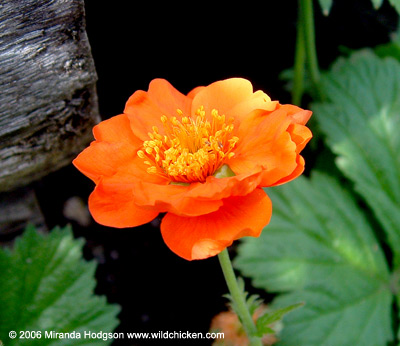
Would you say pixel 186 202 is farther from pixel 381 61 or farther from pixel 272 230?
pixel 381 61

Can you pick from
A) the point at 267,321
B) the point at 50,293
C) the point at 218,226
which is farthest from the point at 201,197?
the point at 50,293

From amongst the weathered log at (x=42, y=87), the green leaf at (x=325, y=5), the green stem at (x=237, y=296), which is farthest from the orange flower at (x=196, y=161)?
the green leaf at (x=325, y=5)

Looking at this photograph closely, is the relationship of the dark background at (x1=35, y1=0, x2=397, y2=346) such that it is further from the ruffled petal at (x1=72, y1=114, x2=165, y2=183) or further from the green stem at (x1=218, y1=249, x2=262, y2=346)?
the ruffled petal at (x1=72, y1=114, x2=165, y2=183)

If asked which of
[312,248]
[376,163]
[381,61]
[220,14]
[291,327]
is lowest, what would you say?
[291,327]

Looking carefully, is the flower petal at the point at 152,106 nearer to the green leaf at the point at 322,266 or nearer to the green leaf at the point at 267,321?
the green leaf at the point at 267,321

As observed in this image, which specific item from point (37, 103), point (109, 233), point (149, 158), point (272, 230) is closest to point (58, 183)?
point (109, 233)
